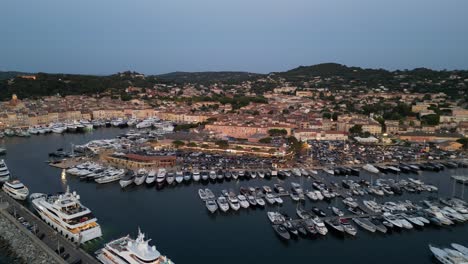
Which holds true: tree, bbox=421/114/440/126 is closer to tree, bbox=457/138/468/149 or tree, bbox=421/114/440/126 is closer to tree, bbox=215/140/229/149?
tree, bbox=457/138/468/149

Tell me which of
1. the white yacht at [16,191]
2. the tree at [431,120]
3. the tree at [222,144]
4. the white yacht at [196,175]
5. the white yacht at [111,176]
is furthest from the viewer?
the tree at [431,120]

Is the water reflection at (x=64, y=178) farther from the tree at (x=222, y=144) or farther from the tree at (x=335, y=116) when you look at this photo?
the tree at (x=335, y=116)

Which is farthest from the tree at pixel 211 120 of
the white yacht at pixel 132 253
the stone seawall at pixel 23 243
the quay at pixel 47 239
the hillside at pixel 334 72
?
the hillside at pixel 334 72

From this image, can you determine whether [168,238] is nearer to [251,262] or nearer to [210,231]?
[210,231]

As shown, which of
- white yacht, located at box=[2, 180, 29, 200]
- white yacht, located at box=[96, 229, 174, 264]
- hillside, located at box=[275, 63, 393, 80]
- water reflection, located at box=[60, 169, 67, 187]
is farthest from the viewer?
hillside, located at box=[275, 63, 393, 80]

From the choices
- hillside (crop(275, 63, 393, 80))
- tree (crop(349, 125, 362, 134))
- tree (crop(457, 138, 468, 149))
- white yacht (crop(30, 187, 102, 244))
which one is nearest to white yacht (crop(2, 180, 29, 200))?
white yacht (crop(30, 187, 102, 244))

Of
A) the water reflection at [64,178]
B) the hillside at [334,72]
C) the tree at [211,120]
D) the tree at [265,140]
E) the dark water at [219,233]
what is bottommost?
the dark water at [219,233]

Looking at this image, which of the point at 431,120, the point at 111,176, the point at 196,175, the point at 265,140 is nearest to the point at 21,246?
the point at 111,176
